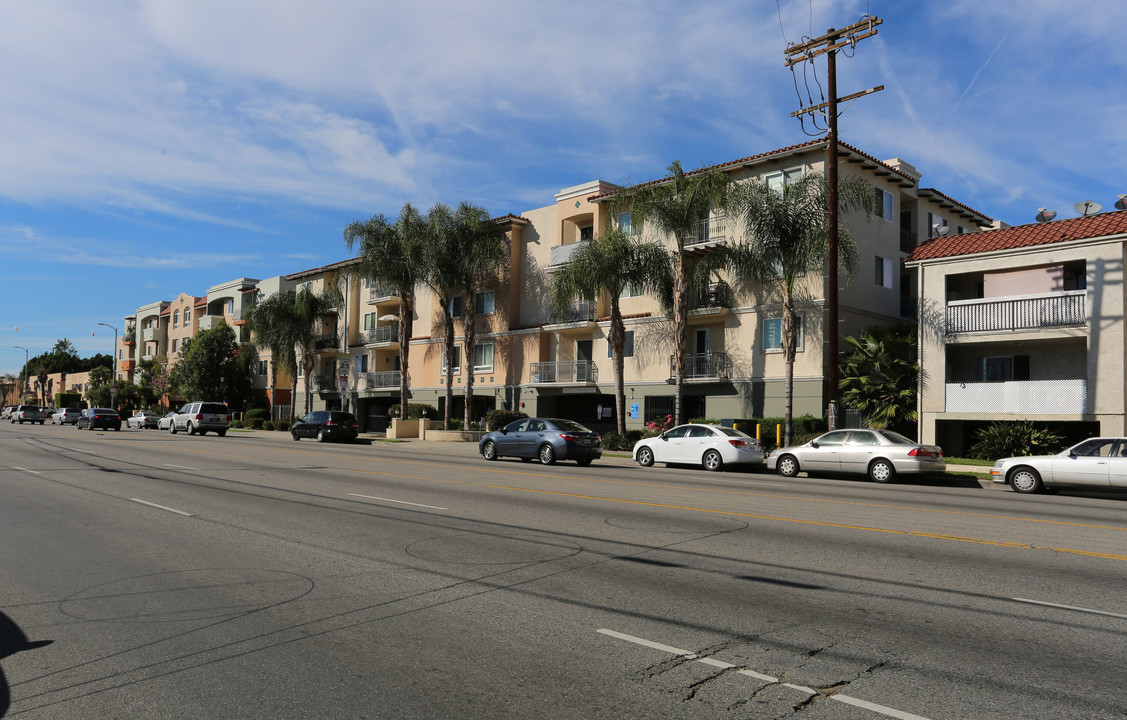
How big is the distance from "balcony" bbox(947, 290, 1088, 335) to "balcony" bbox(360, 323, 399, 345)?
109ft

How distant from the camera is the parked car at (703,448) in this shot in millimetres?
22953

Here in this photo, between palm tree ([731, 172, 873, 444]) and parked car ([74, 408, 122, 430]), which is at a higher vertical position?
palm tree ([731, 172, 873, 444])

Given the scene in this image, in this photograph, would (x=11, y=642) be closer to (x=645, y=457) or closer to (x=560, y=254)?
(x=645, y=457)

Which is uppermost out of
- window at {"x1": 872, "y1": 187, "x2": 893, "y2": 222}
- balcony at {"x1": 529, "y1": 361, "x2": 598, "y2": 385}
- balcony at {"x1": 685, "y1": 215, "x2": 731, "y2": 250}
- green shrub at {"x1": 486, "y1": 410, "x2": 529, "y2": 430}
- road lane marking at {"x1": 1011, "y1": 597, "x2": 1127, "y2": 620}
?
window at {"x1": 872, "y1": 187, "x2": 893, "y2": 222}

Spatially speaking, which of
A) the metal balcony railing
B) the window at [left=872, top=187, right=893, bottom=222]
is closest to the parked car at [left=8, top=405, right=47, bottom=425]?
the metal balcony railing

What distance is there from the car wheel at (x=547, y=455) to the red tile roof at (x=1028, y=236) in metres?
14.4

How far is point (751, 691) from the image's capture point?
4633mm

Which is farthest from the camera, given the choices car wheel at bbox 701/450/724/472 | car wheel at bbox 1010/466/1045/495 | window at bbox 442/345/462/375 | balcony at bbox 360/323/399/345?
balcony at bbox 360/323/399/345

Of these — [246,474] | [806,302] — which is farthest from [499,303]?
[246,474]

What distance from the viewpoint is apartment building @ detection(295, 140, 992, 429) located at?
103 ft

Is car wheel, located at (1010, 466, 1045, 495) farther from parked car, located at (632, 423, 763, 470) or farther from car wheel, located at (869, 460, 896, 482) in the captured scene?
parked car, located at (632, 423, 763, 470)

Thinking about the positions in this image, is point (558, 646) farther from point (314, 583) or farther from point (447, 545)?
point (447, 545)

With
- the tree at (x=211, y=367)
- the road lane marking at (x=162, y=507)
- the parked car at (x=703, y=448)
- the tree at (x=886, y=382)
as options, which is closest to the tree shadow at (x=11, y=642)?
the road lane marking at (x=162, y=507)

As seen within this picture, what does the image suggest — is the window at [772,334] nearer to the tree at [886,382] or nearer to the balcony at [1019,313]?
the tree at [886,382]
